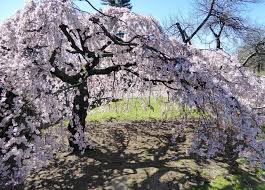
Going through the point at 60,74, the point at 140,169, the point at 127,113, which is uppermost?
the point at 60,74

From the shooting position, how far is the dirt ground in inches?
355

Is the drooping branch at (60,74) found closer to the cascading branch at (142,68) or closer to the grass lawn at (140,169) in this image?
the cascading branch at (142,68)

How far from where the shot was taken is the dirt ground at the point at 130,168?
902 cm

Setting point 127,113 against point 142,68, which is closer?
point 142,68

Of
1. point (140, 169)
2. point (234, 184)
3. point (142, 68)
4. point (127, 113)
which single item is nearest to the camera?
point (142, 68)

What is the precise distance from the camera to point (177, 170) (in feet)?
31.5

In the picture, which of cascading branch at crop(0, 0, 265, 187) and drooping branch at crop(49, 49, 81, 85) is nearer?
cascading branch at crop(0, 0, 265, 187)

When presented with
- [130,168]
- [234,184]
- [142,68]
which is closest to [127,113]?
[130,168]

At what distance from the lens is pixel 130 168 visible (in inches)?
382

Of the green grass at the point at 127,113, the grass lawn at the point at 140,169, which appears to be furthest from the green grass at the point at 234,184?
the green grass at the point at 127,113

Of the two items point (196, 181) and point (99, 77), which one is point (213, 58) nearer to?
point (196, 181)

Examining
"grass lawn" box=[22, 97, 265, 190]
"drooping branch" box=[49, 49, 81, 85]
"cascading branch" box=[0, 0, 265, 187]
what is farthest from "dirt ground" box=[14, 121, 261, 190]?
"drooping branch" box=[49, 49, 81, 85]

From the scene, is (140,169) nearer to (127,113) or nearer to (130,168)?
(130,168)

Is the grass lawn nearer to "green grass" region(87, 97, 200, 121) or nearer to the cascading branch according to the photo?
the cascading branch
